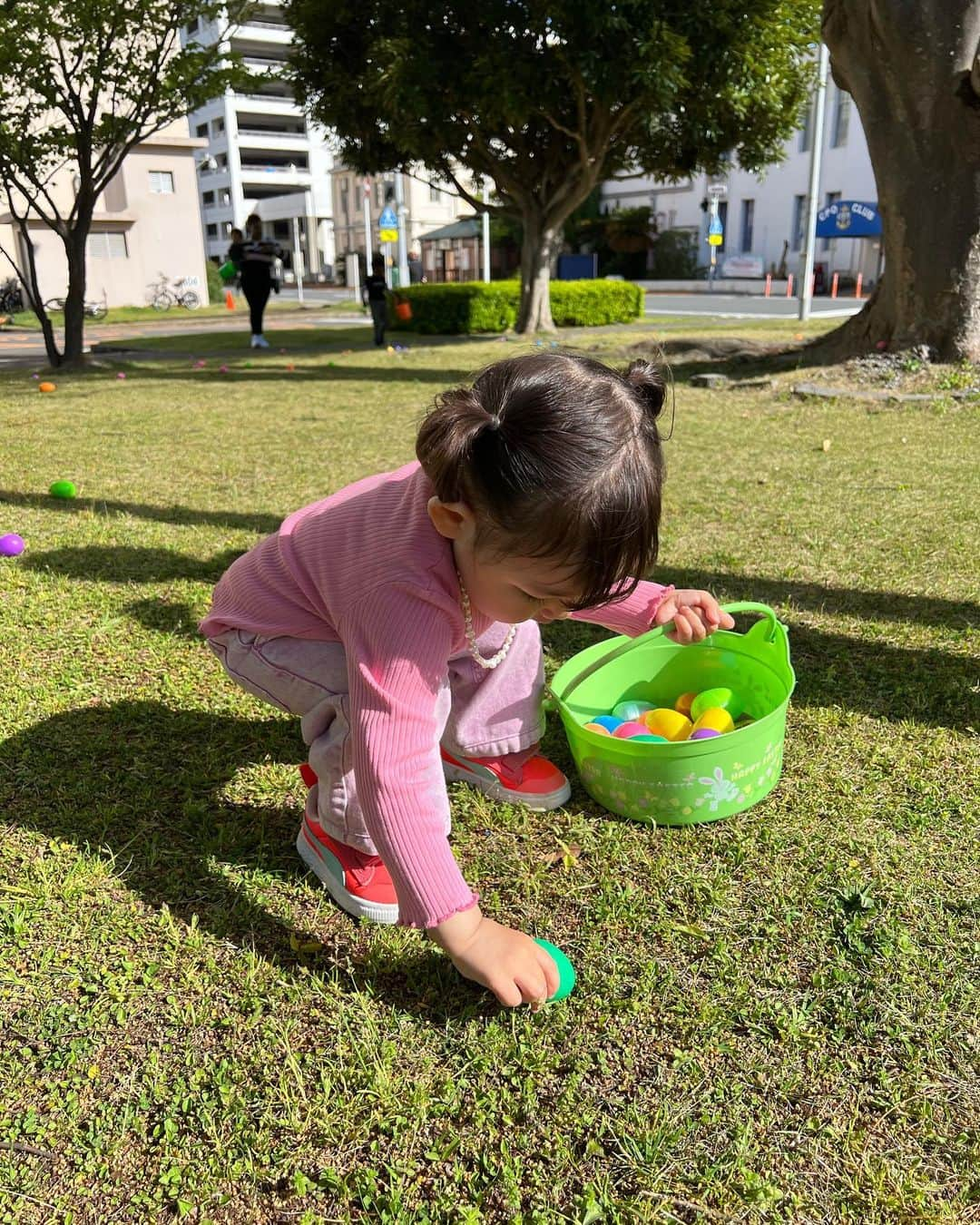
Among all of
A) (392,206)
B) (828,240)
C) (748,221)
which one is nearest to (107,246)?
(392,206)

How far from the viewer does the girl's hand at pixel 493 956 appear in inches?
56.8

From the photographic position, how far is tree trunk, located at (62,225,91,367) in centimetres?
1110

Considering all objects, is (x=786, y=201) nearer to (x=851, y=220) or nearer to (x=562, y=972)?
(x=851, y=220)

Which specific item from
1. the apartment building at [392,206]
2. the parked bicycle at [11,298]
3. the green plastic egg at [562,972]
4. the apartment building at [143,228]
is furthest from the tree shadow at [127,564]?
the apartment building at [392,206]

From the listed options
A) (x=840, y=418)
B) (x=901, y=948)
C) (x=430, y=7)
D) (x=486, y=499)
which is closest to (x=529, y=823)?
(x=901, y=948)

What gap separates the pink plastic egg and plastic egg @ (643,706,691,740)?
0.02m

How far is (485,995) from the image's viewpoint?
161 cm

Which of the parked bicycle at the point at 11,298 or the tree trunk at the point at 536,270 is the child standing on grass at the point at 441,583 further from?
the parked bicycle at the point at 11,298

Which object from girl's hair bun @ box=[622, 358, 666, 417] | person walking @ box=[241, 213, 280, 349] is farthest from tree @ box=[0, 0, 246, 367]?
girl's hair bun @ box=[622, 358, 666, 417]

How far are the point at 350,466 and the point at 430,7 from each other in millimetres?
8940

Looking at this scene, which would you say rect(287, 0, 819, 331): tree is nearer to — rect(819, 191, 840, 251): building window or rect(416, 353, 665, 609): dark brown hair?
rect(416, 353, 665, 609): dark brown hair

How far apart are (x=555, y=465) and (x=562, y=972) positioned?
2.76 feet

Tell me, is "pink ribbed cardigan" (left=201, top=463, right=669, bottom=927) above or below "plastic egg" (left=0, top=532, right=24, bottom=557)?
above

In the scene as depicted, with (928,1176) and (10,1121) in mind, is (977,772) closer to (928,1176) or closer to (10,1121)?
(928,1176)
